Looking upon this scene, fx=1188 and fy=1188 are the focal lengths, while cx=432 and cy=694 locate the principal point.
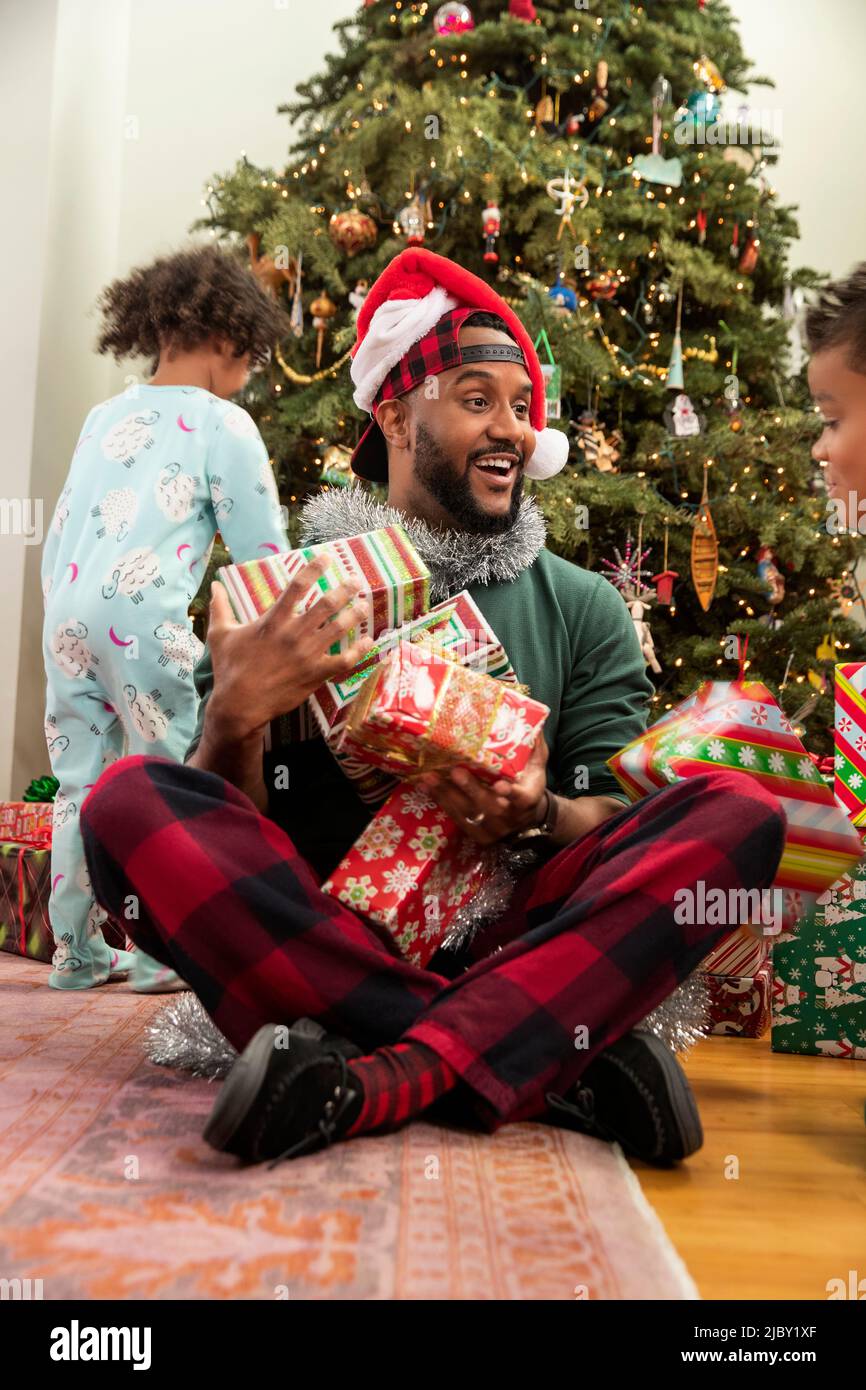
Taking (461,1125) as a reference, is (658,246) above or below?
above

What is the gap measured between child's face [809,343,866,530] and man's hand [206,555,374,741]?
79cm

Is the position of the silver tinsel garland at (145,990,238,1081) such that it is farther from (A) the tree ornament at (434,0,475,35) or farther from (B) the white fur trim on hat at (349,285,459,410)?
(A) the tree ornament at (434,0,475,35)

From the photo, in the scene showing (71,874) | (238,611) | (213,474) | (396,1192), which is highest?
(213,474)

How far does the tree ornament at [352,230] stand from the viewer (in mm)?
3221

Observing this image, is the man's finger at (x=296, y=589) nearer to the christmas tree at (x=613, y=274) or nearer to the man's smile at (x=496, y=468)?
the man's smile at (x=496, y=468)

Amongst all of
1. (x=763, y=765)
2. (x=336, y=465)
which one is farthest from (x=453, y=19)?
(x=763, y=765)

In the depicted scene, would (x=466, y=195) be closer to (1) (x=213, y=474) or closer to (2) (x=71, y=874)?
(1) (x=213, y=474)

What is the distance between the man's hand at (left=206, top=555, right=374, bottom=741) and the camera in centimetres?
115

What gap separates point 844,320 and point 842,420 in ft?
0.49

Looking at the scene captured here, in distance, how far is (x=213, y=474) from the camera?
2051 millimetres

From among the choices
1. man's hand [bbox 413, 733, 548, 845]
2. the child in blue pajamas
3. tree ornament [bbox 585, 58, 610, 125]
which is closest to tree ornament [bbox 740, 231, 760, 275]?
tree ornament [bbox 585, 58, 610, 125]

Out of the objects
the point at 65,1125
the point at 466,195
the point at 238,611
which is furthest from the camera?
the point at 466,195
